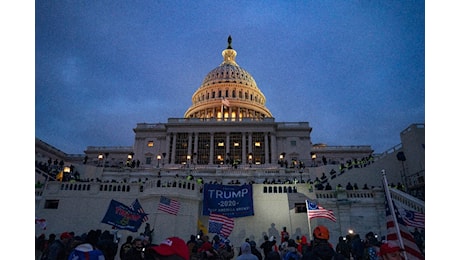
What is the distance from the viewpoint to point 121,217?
14.2 meters

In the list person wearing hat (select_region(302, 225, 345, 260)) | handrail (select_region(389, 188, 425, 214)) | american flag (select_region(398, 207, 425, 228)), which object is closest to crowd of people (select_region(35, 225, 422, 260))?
person wearing hat (select_region(302, 225, 345, 260))

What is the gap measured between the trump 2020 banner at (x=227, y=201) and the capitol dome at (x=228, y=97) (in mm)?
53717

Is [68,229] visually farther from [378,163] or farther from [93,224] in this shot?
[378,163]

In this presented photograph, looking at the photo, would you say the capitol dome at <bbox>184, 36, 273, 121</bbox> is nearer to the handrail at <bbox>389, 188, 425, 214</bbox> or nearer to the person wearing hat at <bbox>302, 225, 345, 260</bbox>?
the handrail at <bbox>389, 188, 425, 214</bbox>

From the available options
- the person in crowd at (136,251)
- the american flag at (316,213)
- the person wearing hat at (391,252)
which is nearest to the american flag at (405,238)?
the person wearing hat at (391,252)

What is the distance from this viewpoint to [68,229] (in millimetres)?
20516

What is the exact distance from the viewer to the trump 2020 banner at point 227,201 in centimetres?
2019

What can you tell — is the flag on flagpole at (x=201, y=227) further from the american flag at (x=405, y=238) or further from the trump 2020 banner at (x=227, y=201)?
the american flag at (x=405, y=238)

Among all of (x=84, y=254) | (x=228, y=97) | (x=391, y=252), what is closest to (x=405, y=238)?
(x=391, y=252)

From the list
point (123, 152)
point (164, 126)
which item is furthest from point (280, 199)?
point (123, 152)

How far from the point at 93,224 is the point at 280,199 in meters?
11.5

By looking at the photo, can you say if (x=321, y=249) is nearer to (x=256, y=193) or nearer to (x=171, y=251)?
(x=171, y=251)

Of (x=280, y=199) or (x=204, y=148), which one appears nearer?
(x=280, y=199)

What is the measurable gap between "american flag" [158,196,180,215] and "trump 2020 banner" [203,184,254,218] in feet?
6.65
